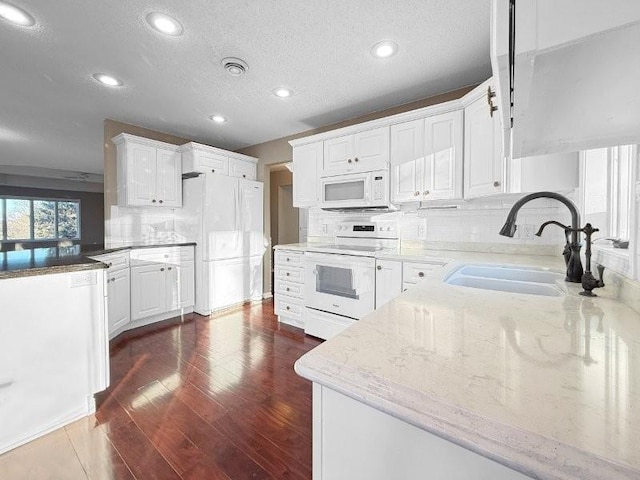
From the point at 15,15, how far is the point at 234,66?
1277 mm

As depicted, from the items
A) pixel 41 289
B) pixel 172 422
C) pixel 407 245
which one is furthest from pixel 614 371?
pixel 407 245

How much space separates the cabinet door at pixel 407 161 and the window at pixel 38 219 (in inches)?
346

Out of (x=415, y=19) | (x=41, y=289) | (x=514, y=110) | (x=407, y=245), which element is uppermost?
(x=415, y=19)

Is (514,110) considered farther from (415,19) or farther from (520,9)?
(415,19)

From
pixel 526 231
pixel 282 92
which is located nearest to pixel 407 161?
pixel 526 231

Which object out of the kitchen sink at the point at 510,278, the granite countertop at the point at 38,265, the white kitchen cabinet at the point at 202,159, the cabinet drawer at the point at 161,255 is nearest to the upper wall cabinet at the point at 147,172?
the white kitchen cabinet at the point at 202,159

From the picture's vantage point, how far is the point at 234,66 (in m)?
Answer: 2.24

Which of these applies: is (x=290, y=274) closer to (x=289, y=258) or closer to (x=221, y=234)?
(x=289, y=258)

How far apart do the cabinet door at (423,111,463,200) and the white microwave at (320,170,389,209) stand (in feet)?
1.31

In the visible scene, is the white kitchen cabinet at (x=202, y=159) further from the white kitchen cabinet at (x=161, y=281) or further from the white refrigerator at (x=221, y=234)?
the white kitchen cabinet at (x=161, y=281)

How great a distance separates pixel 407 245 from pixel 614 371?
8.49 feet

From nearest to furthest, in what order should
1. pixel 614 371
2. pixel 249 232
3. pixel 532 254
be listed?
1. pixel 614 371
2. pixel 532 254
3. pixel 249 232

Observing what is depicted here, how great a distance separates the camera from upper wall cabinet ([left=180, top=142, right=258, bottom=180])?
357cm

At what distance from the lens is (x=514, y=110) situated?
0.51 m
